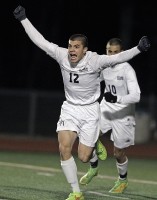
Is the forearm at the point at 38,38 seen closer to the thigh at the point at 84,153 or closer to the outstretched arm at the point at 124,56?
the outstretched arm at the point at 124,56

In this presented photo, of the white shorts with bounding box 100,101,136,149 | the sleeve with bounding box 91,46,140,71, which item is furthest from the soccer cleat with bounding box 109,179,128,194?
the sleeve with bounding box 91,46,140,71

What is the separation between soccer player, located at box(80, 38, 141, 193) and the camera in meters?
13.3

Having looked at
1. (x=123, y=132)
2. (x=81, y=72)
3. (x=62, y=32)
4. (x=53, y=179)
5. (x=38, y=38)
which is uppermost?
(x=38, y=38)

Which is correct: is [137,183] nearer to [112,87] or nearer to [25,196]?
[112,87]

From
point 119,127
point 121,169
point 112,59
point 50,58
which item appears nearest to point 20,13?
point 112,59

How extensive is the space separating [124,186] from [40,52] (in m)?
19.9

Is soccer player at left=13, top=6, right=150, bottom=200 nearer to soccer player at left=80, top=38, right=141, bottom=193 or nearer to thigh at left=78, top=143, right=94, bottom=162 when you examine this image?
thigh at left=78, top=143, right=94, bottom=162

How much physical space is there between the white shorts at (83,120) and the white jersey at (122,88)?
1.04 metres

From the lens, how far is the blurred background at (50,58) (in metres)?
27.8

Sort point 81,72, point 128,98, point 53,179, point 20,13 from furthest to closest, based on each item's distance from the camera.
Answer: point 53,179, point 128,98, point 20,13, point 81,72

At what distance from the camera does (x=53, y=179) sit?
14.9 m

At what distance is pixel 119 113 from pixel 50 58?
65.7 ft

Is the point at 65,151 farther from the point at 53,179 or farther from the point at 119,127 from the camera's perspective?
the point at 53,179

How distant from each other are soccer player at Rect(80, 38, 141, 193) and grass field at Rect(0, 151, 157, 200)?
0.29m
